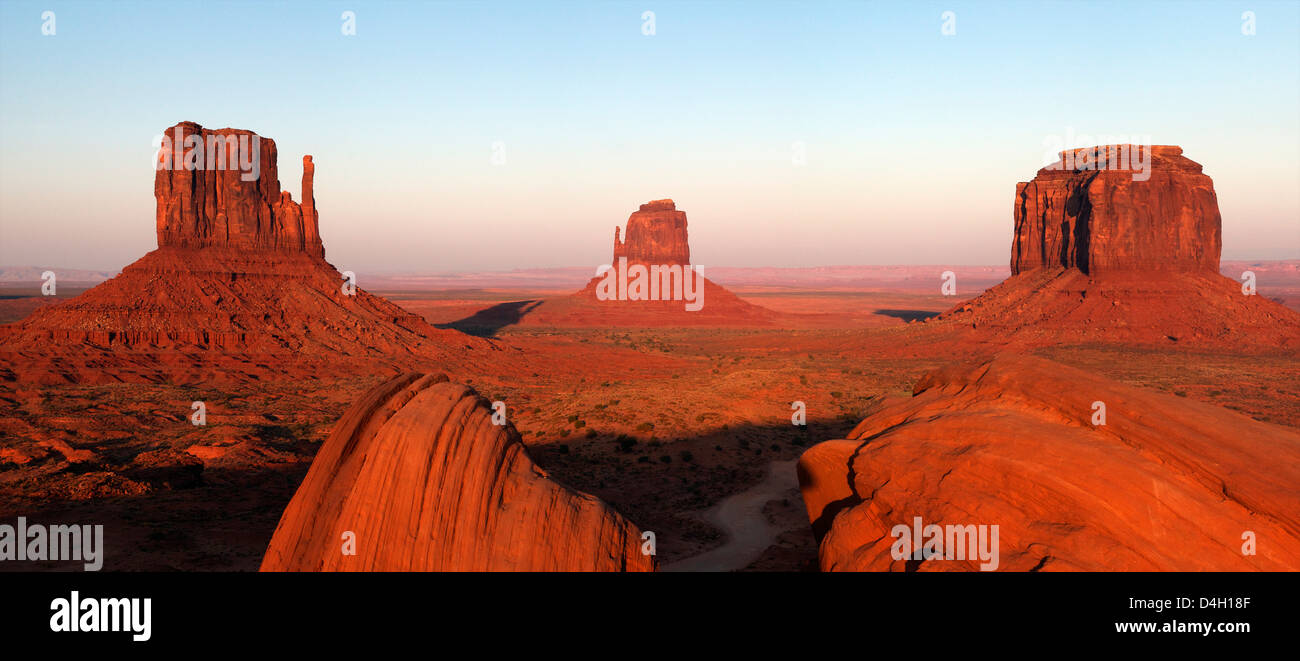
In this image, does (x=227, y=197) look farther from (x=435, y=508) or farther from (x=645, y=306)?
(x=645, y=306)

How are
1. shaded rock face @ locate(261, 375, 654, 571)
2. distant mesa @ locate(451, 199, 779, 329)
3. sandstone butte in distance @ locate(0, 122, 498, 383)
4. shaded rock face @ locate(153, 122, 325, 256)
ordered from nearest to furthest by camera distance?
shaded rock face @ locate(261, 375, 654, 571) → sandstone butte in distance @ locate(0, 122, 498, 383) → shaded rock face @ locate(153, 122, 325, 256) → distant mesa @ locate(451, 199, 779, 329)

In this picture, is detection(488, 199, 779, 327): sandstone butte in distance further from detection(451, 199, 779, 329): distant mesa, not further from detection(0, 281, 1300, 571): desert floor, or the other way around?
detection(0, 281, 1300, 571): desert floor

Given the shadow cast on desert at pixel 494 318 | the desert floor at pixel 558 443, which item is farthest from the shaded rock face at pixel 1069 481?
Result: the shadow cast on desert at pixel 494 318

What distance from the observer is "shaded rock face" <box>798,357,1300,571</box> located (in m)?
10.4

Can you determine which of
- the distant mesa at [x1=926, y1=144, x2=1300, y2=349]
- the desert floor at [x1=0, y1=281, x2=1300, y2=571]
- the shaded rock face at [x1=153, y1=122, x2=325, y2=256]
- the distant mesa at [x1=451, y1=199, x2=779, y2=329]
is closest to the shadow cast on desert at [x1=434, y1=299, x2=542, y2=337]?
the distant mesa at [x1=451, y1=199, x2=779, y2=329]

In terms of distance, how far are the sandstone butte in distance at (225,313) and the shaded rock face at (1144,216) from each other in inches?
2945

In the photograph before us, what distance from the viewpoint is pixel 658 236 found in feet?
497

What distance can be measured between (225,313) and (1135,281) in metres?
97.9

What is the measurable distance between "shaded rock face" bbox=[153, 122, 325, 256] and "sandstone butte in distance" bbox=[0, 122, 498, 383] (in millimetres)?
119

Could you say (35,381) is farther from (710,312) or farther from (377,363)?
(710,312)

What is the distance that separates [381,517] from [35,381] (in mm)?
52025

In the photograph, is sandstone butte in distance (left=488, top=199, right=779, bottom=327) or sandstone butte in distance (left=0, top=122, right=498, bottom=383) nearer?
sandstone butte in distance (left=0, top=122, right=498, bottom=383)
